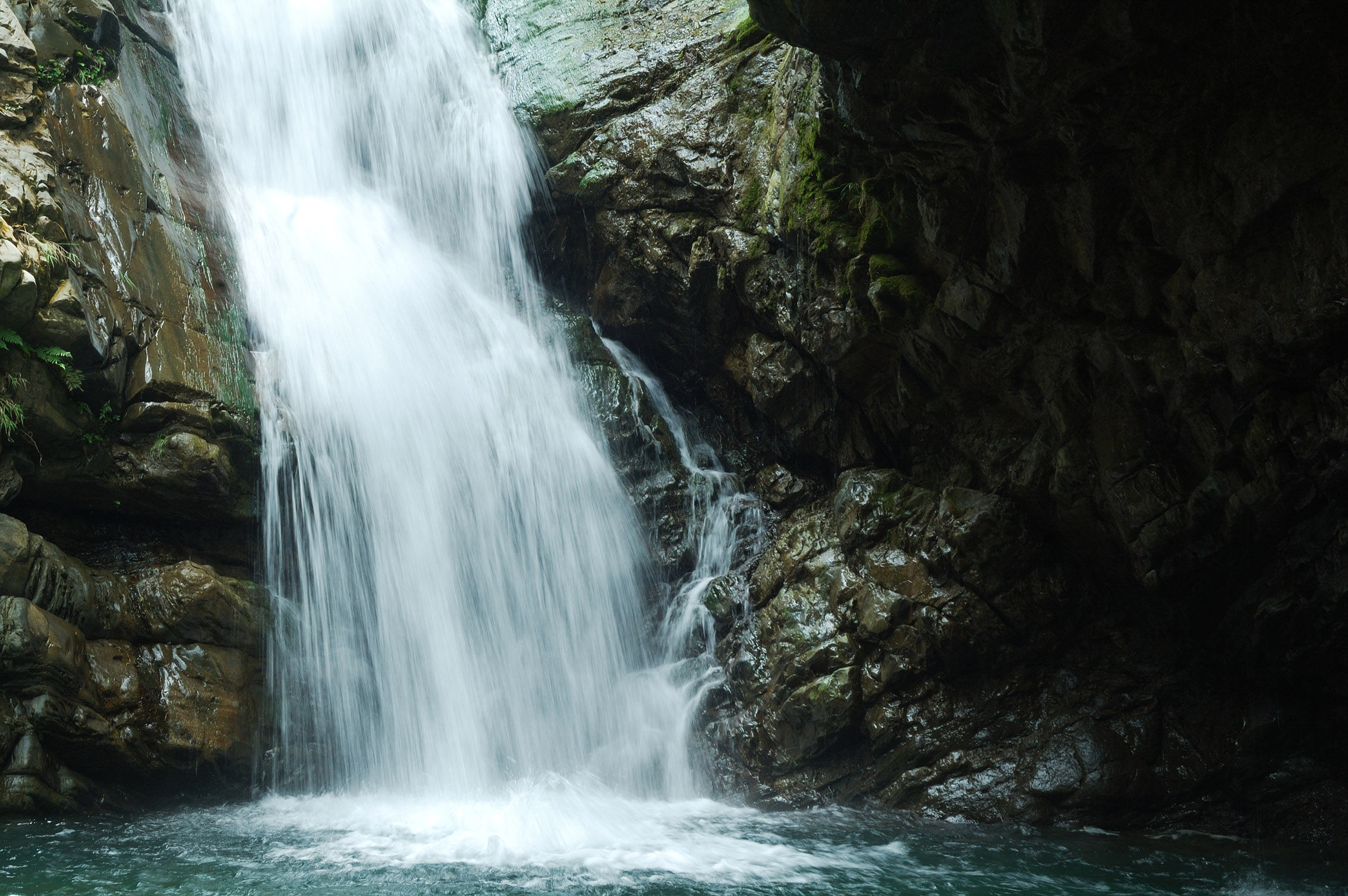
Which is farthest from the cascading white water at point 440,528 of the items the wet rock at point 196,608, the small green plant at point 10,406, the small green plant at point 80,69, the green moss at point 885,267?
the green moss at point 885,267

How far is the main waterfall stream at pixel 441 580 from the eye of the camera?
640 centimetres

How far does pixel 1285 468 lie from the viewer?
19.3 feet

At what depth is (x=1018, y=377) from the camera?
7.59m

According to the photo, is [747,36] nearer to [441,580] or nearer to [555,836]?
[441,580]

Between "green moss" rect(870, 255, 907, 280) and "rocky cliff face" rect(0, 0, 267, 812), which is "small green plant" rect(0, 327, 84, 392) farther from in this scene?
"green moss" rect(870, 255, 907, 280)

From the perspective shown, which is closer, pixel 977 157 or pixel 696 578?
pixel 977 157

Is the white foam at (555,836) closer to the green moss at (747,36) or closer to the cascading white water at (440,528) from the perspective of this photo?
the cascading white water at (440,528)

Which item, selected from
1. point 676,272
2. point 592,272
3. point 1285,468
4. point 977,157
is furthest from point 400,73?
point 1285,468

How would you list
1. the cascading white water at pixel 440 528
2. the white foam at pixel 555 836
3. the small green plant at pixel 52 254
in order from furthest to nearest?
the cascading white water at pixel 440 528
the small green plant at pixel 52 254
the white foam at pixel 555 836

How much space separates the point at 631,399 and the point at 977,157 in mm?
6052

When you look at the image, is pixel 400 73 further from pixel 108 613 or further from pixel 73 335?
pixel 108 613

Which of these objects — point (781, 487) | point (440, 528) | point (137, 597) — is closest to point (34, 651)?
point (137, 597)

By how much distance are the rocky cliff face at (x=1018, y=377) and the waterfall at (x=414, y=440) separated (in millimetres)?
1692

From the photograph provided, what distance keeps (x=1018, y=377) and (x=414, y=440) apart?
22.1 ft
